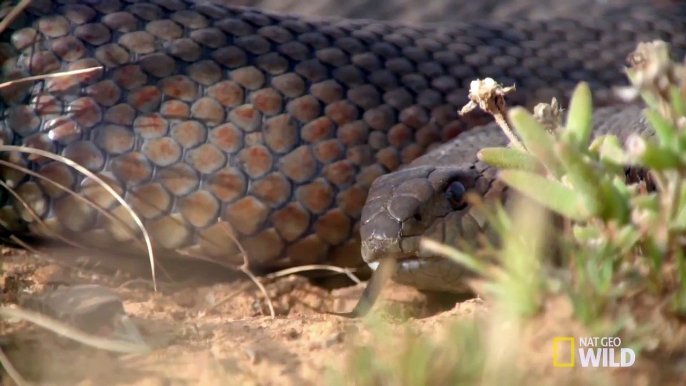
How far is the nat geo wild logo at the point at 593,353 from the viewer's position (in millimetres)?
1493

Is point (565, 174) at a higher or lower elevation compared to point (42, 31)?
lower

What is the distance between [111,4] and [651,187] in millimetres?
1811

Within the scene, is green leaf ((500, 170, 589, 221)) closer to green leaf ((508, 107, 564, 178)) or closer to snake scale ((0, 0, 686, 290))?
green leaf ((508, 107, 564, 178))

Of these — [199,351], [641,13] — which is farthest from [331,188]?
[641,13]

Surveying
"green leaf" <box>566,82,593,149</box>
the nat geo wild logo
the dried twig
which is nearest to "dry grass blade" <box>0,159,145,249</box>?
the dried twig

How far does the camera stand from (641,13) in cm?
400

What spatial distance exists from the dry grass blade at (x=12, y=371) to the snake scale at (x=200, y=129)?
3.39 feet

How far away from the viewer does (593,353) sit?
151cm

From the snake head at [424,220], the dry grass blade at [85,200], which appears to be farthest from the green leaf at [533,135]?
the dry grass blade at [85,200]

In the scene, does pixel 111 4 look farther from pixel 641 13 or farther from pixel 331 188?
pixel 641 13

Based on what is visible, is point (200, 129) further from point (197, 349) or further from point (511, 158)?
point (511, 158)

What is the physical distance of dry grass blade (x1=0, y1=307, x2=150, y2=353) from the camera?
1777mm

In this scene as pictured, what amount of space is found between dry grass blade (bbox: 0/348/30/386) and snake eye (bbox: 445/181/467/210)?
4.07 feet

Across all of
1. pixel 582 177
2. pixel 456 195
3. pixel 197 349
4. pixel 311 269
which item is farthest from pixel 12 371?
pixel 311 269
